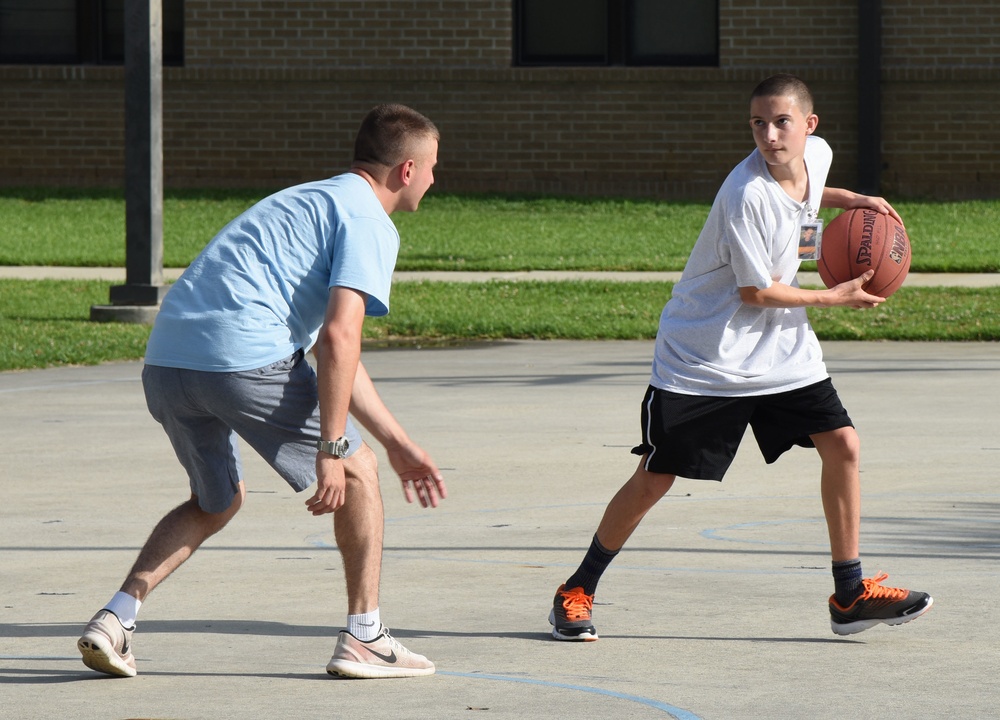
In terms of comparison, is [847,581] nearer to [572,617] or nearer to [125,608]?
[572,617]

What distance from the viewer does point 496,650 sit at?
5.65 meters

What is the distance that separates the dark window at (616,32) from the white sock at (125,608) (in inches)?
905

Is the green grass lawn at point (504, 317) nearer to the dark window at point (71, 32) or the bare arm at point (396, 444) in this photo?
the bare arm at point (396, 444)

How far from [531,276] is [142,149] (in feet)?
16.1

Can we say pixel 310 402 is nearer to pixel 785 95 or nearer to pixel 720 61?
pixel 785 95

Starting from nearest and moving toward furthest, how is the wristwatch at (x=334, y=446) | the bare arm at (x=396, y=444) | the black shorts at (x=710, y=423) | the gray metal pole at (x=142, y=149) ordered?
the wristwatch at (x=334, y=446), the bare arm at (x=396, y=444), the black shorts at (x=710, y=423), the gray metal pole at (x=142, y=149)

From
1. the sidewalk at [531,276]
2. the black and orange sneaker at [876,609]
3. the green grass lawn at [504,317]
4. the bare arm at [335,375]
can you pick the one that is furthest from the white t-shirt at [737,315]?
the sidewalk at [531,276]

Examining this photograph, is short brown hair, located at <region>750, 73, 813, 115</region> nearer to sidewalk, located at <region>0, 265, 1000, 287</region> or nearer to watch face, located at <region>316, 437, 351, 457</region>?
watch face, located at <region>316, 437, 351, 457</region>

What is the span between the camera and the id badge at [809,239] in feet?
19.5

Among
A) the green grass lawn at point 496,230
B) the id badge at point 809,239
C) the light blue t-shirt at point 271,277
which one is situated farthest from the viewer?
the green grass lawn at point 496,230

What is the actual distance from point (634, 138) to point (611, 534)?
2177 centimetres

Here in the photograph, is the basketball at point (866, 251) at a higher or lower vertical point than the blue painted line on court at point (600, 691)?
higher

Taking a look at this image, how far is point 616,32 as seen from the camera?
27578 millimetres

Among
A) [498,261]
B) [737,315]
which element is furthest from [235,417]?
[498,261]
